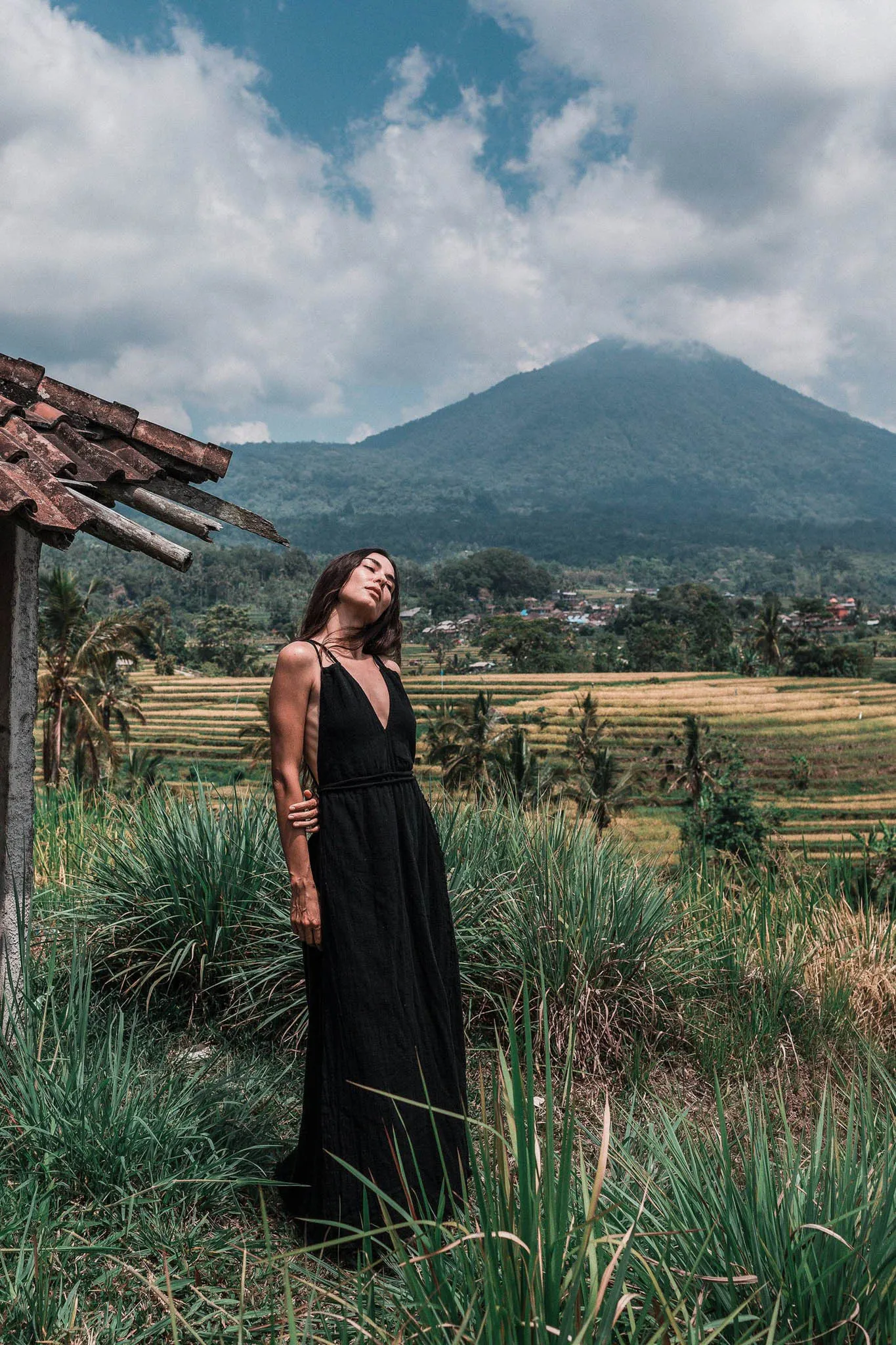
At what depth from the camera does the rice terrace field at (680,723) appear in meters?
49.4

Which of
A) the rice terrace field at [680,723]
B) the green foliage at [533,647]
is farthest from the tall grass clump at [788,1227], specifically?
the green foliage at [533,647]

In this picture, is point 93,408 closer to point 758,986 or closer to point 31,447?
point 31,447

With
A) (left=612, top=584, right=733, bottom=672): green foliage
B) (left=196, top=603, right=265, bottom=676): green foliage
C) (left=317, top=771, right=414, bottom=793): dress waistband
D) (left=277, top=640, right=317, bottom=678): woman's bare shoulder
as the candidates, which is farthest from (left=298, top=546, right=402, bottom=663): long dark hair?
(left=612, top=584, right=733, bottom=672): green foliage

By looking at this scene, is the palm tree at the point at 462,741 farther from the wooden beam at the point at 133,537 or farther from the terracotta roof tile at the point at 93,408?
the wooden beam at the point at 133,537

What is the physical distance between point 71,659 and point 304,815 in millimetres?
22649

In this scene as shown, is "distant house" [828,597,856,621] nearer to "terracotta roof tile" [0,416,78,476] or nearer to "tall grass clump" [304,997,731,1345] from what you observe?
"terracotta roof tile" [0,416,78,476]

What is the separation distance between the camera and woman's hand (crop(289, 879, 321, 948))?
268cm

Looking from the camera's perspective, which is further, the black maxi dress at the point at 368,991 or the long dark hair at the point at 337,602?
the long dark hair at the point at 337,602

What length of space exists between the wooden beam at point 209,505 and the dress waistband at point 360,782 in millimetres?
979

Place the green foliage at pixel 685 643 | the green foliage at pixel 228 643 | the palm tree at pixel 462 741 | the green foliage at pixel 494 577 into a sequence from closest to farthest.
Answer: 1. the palm tree at pixel 462 741
2. the green foliage at pixel 228 643
3. the green foliage at pixel 685 643
4. the green foliage at pixel 494 577

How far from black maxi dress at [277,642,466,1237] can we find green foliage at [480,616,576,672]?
74.6 metres

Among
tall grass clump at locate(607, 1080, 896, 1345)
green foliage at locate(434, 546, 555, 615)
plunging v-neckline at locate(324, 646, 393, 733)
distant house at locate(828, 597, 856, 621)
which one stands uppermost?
green foliage at locate(434, 546, 555, 615)

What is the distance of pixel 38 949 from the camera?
14.8 ft

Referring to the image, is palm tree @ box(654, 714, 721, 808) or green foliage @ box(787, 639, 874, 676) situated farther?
green foliage @ box(787, 639, 874, 676)
